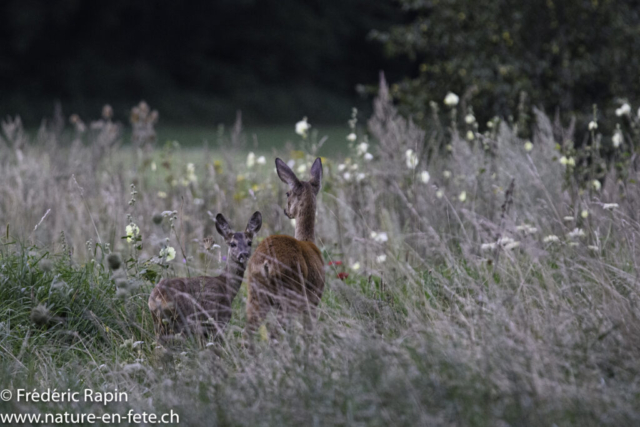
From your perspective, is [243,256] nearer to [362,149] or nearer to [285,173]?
[285,173]

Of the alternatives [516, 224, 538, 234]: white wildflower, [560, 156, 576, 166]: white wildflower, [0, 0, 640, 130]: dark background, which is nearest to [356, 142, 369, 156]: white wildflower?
[560, 156, 576, 166]: white wildflower

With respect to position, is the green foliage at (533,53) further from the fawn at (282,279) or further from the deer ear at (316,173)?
the fawn at (282,279)

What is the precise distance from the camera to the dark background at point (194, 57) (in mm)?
31562

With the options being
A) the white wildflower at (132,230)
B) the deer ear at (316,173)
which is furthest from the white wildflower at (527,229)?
the white wildflower at (132,230)

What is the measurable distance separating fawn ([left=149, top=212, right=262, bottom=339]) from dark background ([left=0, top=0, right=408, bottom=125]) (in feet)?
89.3

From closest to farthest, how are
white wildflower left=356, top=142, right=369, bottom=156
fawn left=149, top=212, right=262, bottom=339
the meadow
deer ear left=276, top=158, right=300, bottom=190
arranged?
1. the meadow
2. fawn left=149, top=212, right=262, bottom=339
3. deer ear left=276, top=158, right=300, bottom=190
4. white wildflower left=356, top=142, right=369, bottom=156

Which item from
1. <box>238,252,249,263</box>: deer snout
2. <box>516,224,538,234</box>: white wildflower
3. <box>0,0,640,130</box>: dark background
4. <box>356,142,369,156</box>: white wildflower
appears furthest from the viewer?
<box>0,0,640,130</box>: dark background

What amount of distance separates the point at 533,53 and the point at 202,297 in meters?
6.80

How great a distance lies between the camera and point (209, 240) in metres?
4.08

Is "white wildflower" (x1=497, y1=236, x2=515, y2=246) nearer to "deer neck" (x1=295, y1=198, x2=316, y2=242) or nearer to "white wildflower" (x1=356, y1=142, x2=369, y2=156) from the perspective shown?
"deer neck" (x1=295, y1=198, x2=316, y2=242)

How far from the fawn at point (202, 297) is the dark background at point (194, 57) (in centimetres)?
2722

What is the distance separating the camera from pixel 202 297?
4023 millimetres

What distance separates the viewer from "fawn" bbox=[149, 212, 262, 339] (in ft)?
12.8

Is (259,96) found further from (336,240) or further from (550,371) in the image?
(550,371)
